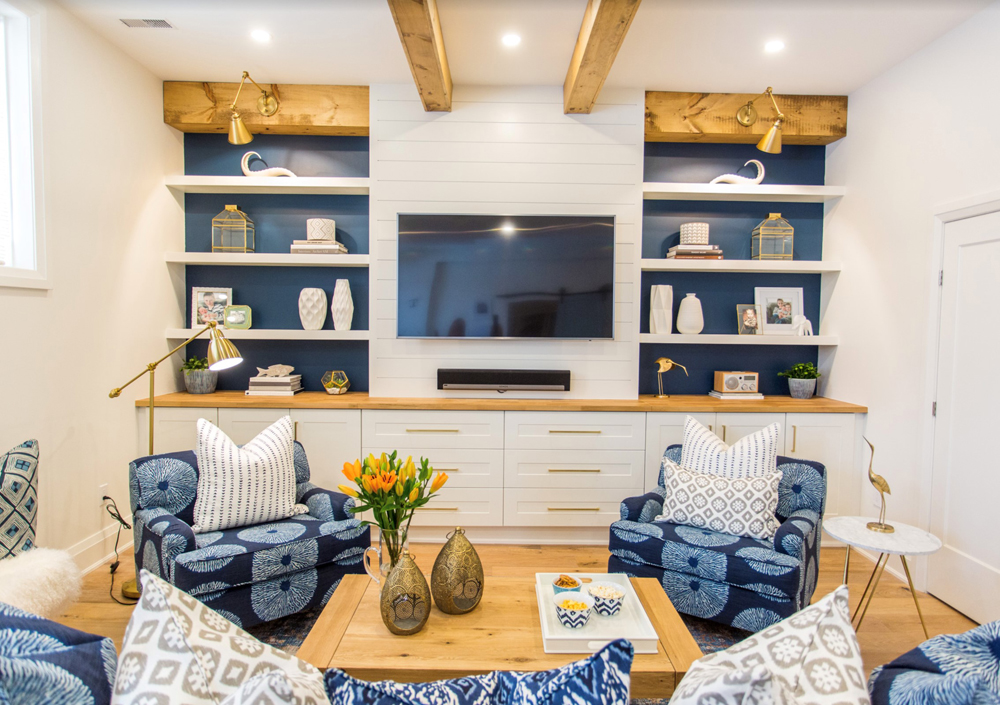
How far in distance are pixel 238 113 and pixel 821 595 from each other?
168 inches

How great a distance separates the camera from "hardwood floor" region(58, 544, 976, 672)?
2.26 m

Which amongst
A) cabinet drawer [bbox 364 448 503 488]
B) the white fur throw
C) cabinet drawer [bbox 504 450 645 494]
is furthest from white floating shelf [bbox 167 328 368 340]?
the white fur throw

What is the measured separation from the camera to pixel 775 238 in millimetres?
3604

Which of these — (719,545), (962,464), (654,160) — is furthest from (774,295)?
(719,545)

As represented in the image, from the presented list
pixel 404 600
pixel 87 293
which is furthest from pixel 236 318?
pixel 404 600

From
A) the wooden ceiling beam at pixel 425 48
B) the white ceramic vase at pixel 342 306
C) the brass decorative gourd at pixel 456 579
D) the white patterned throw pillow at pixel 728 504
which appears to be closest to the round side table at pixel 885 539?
the white patterned throw pillow at pixel 728 504

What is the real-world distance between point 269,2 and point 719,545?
314 centimetres

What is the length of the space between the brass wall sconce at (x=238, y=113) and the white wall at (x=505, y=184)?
637mm

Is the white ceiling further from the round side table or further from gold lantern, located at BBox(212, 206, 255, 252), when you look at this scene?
the round side table

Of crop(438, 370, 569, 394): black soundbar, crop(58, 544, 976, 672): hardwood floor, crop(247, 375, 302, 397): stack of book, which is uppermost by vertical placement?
crop(438, 370, 569, 394): black soundbar

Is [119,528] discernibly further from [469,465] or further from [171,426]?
[469,465]

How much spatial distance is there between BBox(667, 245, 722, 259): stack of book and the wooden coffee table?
7.87ft

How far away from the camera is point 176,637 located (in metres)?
0.77

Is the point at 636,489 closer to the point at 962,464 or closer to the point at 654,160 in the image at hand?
the point at 962,464
